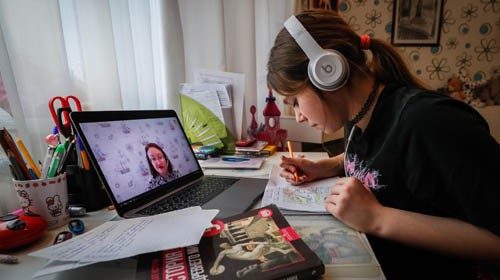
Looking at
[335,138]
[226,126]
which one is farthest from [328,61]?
[335,138]

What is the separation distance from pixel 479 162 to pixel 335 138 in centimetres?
113

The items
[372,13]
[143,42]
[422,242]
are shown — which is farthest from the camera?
[372,13]

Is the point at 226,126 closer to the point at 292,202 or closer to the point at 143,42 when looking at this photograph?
the point at 143,42

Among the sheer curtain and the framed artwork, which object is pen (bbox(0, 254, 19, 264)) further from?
the framed artwork

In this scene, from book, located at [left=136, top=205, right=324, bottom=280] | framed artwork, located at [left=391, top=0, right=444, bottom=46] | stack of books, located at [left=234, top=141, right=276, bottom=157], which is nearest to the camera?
book, located at [left=136, top=205, right=324, bottom=280]

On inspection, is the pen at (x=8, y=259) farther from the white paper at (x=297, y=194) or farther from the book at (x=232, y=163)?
the book at (x=232, y=163)

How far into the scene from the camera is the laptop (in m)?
0.57

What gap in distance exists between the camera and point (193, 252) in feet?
1.34

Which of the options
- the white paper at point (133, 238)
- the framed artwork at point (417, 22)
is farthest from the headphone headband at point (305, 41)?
the framed artwork at point (417, 22)

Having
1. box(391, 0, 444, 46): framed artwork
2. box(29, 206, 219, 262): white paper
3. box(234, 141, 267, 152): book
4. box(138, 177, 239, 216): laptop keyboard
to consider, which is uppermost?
box(391, 0, 444, 46): framed artwork

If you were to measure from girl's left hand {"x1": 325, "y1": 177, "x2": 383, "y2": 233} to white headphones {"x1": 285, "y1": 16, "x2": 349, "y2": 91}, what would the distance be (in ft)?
0.66

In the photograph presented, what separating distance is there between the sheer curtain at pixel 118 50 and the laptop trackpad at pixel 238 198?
1.35 ft

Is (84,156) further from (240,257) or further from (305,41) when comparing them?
(305,41)

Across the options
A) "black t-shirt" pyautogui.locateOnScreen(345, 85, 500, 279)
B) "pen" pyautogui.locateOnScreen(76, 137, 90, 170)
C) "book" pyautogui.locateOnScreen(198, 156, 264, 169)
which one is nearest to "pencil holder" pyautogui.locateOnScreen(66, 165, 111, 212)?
"pen" pyautogui.locateOnScreen(76, 137, 90, 170)
